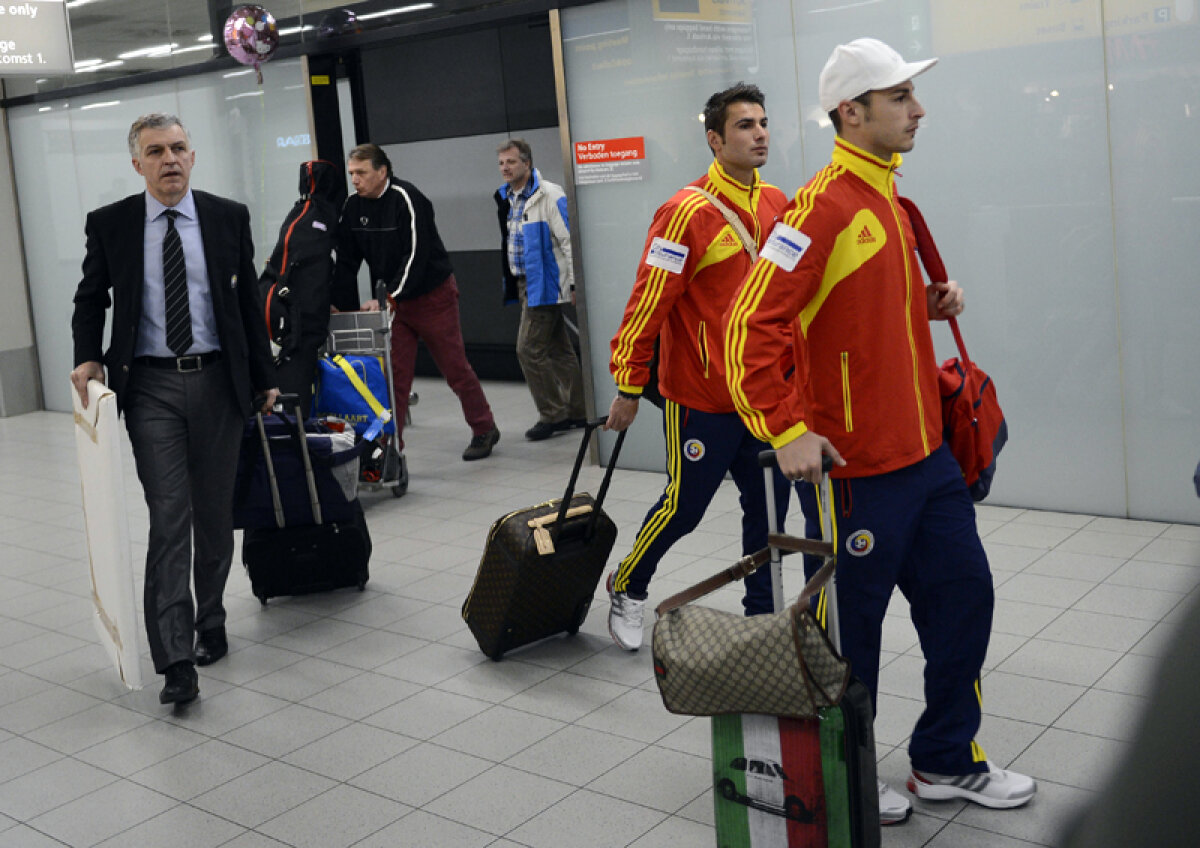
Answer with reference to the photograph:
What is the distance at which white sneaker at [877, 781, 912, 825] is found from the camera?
3.07m

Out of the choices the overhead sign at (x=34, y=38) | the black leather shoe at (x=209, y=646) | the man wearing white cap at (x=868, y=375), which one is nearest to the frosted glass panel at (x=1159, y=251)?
the man wearing white cap at (x=868, y=375)

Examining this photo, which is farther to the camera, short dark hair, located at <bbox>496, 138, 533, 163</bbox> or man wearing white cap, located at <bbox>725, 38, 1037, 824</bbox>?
short dark hair, located at <bbox>496, 138, 533, 163</bbox>

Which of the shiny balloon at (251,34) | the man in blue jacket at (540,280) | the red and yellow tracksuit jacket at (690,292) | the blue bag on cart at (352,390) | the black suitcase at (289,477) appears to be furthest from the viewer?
the shiny balloon at (251,34)

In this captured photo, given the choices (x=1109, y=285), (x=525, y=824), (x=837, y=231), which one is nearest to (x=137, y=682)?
(x=525, y=824)

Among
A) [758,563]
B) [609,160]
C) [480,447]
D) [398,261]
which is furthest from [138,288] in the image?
[480,447]

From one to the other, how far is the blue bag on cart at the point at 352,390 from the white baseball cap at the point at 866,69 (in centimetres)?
415

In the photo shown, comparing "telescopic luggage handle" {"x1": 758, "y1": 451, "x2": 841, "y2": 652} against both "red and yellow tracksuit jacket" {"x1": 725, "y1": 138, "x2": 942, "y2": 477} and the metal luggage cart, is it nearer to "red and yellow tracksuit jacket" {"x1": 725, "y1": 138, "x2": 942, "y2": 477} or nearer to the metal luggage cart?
"red and yellow tracksuit jacket" {"x1": 725, "y1": 138, "x2": 942, "y2": 477}

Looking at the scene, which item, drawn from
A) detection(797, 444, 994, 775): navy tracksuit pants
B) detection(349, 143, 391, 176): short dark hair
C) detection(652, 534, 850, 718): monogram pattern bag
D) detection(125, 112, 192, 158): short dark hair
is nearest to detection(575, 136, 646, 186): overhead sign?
detection(349, 143, 391, 176): short dark hair

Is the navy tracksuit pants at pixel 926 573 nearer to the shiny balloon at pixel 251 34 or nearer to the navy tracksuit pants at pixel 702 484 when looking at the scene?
the navy tracksuit pants at pixel 702 484

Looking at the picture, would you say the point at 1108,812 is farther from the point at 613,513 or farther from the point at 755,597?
the point at 613,513

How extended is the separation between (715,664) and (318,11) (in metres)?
7.47

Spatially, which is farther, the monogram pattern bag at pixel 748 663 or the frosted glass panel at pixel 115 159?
the frosted glass panel at pixel 115 159

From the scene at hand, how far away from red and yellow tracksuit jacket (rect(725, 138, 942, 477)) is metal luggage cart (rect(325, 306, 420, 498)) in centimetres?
426

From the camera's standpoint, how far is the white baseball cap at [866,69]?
2814mm
